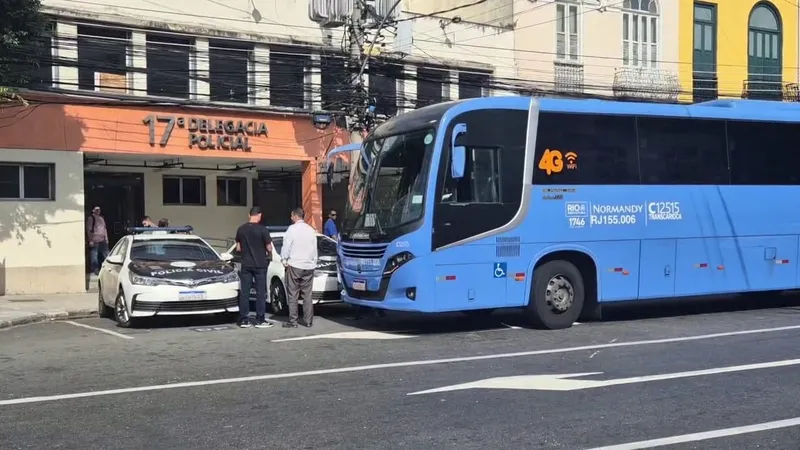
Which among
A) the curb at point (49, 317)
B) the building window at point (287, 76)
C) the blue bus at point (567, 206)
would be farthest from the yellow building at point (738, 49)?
the curb at point (49, 317)

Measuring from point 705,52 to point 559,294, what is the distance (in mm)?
19497

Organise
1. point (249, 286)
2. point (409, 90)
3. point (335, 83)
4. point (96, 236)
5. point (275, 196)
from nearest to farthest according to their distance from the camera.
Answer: point (249, 286) → point (96, 236) → point (335, 83) → point (409, 90) → point (275, 196)

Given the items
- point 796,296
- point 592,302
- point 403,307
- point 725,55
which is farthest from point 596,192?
point 725,55

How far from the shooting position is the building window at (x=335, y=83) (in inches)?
827

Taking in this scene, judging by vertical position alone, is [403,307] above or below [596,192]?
below

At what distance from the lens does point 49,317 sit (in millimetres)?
14484

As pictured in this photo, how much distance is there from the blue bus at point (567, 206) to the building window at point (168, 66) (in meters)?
8.72

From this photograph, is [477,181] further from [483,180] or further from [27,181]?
[27,181]

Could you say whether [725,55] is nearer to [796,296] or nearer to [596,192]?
[796,296]

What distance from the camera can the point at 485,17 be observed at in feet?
86.5

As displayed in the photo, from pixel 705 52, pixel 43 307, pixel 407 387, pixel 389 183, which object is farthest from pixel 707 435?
pixel 705 52

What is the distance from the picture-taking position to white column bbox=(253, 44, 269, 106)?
20547 mm

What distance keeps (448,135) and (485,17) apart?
16.2 meters

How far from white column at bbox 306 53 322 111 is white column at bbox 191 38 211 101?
2.63 metres
